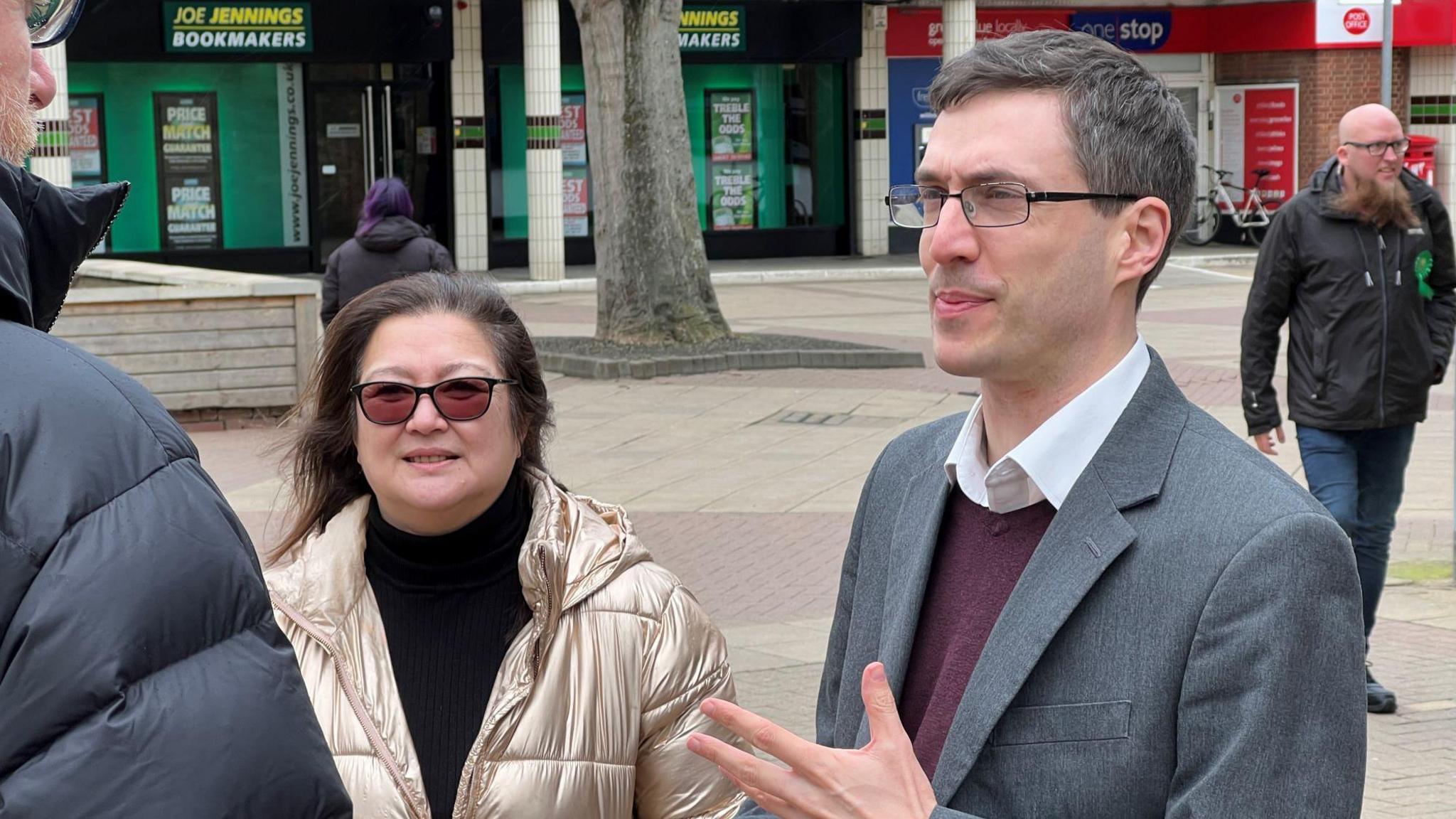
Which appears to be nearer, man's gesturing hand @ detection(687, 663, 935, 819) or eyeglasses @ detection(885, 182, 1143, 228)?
man's gesturing hand @ detection(687, 663, 935, 819)

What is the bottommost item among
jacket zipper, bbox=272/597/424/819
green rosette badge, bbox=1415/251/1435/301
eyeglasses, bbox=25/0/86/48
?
jacket zipper, bbox=272/597/424/819

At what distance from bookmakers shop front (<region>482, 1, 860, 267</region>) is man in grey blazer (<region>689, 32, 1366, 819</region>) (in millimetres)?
23610

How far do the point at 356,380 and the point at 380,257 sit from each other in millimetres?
7399

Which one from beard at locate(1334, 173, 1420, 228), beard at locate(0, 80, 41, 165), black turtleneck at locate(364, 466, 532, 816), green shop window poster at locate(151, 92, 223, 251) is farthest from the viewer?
green shop window poster at locate(151, 92, 223, 251)

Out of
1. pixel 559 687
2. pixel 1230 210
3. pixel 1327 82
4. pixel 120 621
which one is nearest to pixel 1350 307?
pixel 559 687

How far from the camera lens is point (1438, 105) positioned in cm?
2934

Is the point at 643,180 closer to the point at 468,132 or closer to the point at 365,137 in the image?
the point at 468,132

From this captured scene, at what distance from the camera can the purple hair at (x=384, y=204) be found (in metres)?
10.3

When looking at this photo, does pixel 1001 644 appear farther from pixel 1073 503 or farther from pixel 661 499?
pixel 661 499

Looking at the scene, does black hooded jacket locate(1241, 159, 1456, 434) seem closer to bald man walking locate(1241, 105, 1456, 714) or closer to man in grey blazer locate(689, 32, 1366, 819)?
bald man walking locate(1241, 105, 1456, 714)

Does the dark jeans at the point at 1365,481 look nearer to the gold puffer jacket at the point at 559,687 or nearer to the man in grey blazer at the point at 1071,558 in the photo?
the gold puffer jacket at the point at 559,687

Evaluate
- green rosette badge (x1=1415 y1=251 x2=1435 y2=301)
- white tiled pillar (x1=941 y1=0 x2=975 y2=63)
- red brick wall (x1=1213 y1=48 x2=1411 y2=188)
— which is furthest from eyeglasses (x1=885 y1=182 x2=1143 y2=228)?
red brick wall (x1=1213 y1=48 x2=1411 y2=188)

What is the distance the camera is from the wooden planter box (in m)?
12.3

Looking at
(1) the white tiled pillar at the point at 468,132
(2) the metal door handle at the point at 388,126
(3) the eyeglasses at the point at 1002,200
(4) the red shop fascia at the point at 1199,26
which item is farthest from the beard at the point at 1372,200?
(4) the red shop fascia at the point at 1199,26
